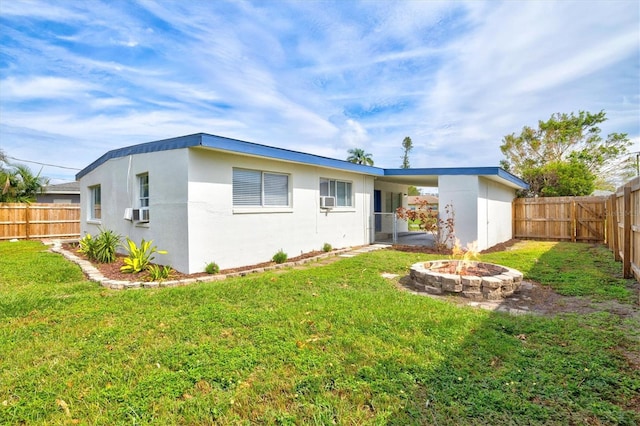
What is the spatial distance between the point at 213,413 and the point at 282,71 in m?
12.0

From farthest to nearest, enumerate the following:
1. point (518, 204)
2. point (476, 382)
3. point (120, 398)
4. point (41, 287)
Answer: point (518, 204) < point (41, 287) < point (476, 382) < point (120, 398)

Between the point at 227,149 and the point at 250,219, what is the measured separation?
1933mm

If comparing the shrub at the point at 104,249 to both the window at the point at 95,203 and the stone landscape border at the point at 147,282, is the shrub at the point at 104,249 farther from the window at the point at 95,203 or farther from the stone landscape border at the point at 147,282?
the window at the point at 95,203

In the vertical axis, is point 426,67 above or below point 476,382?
above

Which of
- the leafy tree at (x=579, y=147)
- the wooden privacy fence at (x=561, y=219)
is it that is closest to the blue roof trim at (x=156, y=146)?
the wooden privacy fence at (x=561, y=219)

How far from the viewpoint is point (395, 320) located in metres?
4.19

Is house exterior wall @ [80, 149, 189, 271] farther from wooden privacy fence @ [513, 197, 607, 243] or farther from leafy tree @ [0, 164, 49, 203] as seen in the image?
wooden privacy fence @ [513, 197, 607, 243]

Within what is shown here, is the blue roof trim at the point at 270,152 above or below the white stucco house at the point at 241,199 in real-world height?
above

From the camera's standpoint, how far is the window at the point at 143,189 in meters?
8.66

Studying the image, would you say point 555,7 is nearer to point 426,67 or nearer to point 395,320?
point 426,67

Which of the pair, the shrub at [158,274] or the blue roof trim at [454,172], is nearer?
the shrub at [158,274]

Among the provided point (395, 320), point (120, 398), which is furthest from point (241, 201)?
point (120, 398)

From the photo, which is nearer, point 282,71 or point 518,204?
point 282,71

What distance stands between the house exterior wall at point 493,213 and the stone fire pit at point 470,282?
546 centimetres
